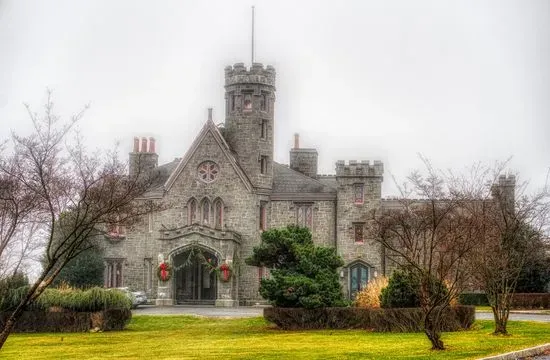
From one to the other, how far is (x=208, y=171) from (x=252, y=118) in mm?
4419

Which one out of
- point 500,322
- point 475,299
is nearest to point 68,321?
point 500,322

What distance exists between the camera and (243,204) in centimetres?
6147

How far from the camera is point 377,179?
202 ft

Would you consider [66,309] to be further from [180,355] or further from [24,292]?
[180,355]

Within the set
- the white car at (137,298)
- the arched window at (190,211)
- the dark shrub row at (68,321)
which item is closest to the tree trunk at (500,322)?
the dark shrub row at (68,321)

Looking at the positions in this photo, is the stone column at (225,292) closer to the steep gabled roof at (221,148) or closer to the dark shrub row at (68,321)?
the steep gabled roof at (221,148)

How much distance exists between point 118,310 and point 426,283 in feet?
58.8

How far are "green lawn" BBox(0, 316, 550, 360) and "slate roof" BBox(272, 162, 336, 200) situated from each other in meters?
19.6

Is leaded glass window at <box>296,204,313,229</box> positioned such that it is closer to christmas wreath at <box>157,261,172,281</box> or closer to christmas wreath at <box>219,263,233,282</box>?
christmas wreath at <box>219,263,233,282</box>

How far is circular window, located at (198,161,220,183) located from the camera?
6159 cm

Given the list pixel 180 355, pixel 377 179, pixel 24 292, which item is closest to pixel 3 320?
pixel 24 292

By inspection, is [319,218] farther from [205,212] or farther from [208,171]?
[208,171]

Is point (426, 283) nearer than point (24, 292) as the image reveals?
Yes

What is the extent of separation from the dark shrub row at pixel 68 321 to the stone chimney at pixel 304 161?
26029 millimetres
